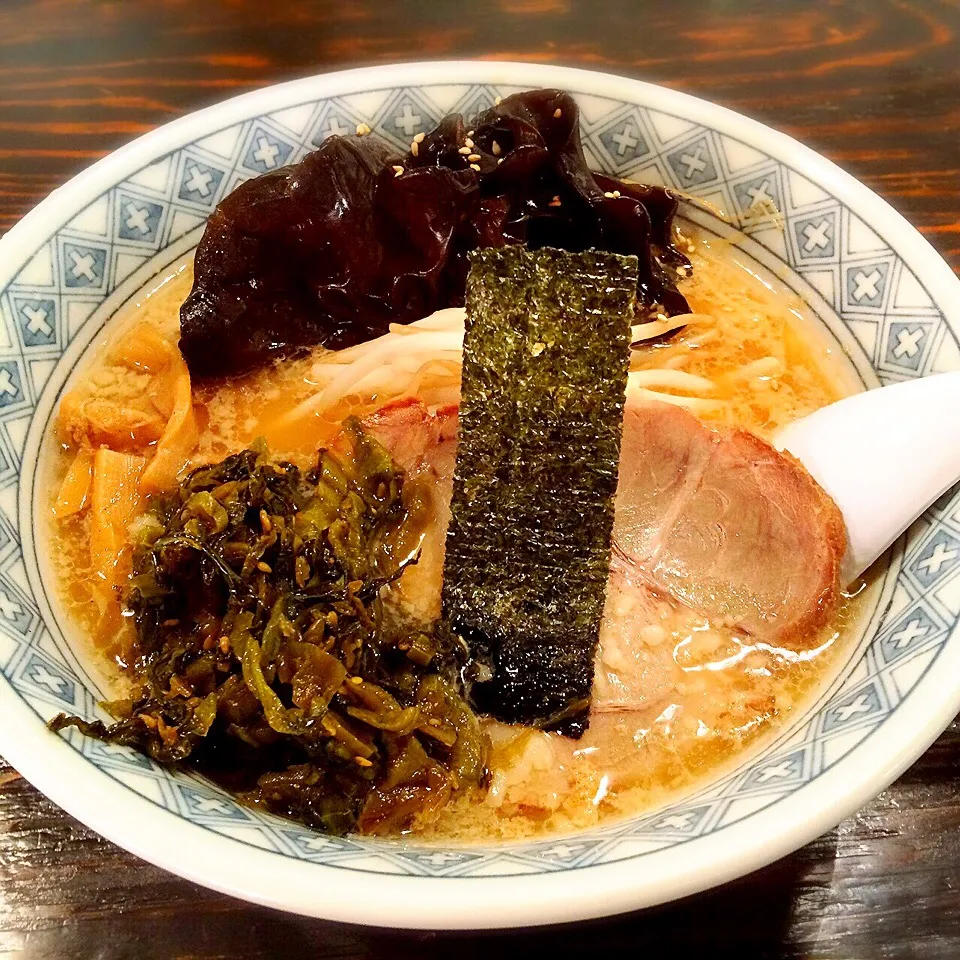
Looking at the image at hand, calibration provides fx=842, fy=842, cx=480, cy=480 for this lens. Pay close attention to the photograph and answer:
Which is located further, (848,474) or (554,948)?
(848,474)

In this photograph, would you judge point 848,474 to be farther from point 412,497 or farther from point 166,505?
point 166,505

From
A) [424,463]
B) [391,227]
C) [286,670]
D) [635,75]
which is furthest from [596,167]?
[286,670]

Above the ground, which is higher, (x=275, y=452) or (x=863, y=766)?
(x=275, y=452)

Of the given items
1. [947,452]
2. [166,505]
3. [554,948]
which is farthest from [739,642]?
[166,505]

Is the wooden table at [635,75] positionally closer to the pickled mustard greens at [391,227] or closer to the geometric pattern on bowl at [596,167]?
the geometric pattern on bowl at [596,167]

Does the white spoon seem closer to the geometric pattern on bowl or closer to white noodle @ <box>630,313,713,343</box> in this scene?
the geometric pattern on bowl

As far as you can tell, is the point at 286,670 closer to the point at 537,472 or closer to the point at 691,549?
the point at 537,472

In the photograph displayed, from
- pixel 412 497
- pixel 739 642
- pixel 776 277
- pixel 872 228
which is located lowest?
pixel 739 642
